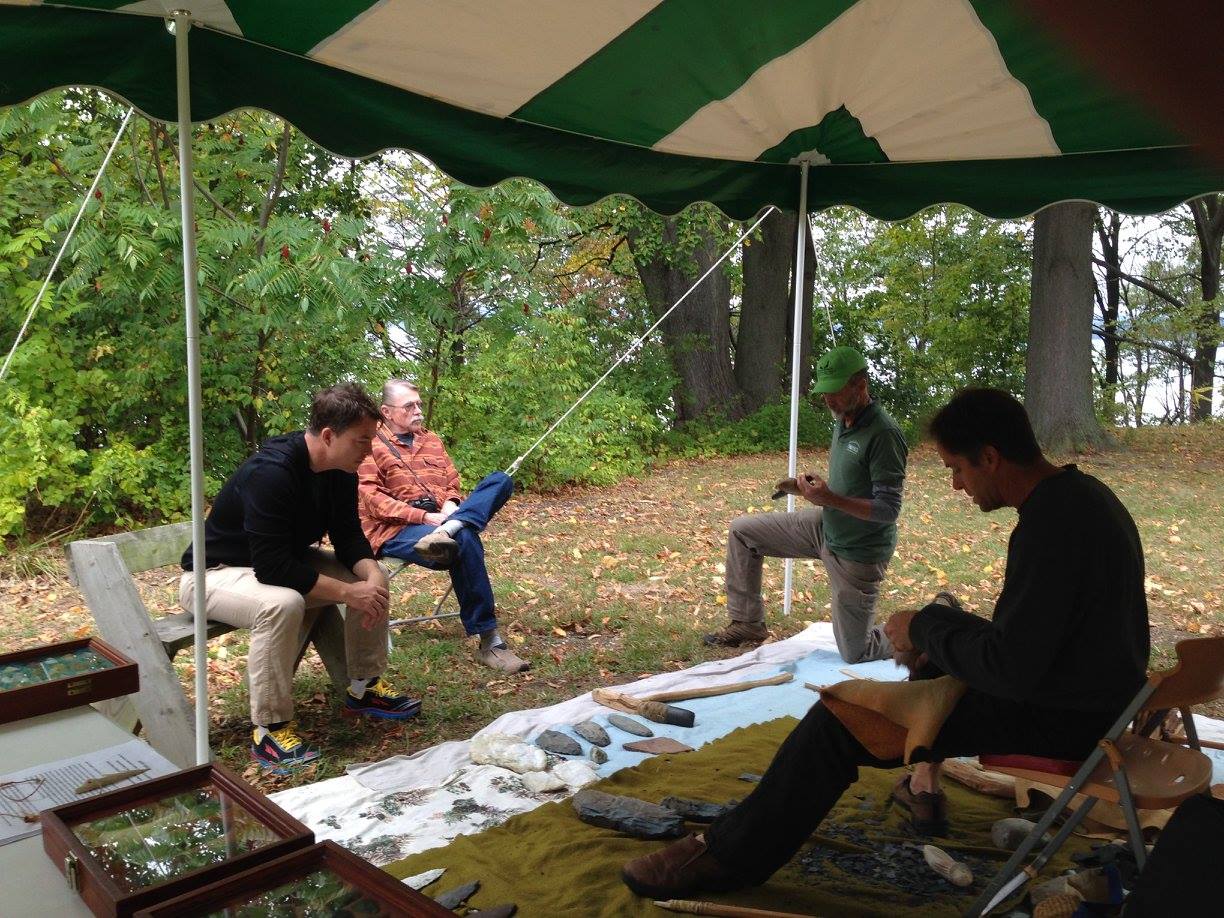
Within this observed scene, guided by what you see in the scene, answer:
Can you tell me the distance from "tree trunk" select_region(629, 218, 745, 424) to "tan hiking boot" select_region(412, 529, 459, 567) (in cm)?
871

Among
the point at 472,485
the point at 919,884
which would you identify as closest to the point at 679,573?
the point at 472,485

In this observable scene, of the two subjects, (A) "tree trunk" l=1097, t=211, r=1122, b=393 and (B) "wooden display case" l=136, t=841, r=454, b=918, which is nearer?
(B) "wooden display case" l=136, t=841, r=454, b=918

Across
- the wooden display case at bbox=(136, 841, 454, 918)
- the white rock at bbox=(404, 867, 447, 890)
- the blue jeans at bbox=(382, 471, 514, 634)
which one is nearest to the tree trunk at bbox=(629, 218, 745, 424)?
the blue jeans at bbox=(382, 471, 514, 634)

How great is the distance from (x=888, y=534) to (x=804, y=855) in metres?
2.16

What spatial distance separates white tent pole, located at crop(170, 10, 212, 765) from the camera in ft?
9.98

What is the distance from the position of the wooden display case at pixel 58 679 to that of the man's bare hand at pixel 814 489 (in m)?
2.88

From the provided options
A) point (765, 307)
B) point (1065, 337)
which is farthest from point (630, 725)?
point (765, 307)

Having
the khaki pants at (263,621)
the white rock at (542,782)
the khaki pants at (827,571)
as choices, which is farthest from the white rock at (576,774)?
the khaki pants at (827,571)

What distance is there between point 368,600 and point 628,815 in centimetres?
142

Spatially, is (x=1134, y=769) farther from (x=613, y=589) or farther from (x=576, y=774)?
(x=613, y=589)

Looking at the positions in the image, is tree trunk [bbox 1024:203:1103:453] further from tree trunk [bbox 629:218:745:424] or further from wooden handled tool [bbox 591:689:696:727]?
wooden handled tool [bbox 591:689:696:727]

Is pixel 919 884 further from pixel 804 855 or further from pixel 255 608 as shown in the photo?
pixel 255 608

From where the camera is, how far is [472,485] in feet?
31.6

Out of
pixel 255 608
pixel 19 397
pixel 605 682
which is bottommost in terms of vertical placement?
pixel 605 682
